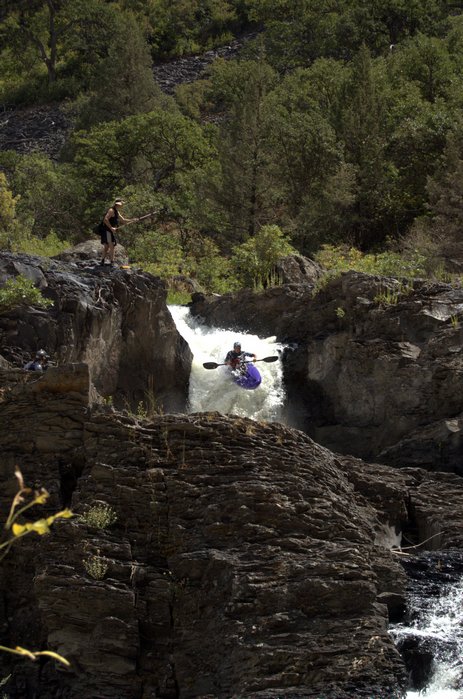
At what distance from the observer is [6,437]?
56.3ft

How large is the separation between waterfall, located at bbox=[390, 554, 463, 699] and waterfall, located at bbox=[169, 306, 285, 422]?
9022 millimetres

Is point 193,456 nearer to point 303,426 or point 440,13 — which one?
point 303,426

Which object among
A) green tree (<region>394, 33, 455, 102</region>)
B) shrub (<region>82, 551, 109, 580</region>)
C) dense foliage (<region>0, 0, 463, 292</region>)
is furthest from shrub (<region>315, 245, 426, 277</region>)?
green tree (<region>394, 33, 455, 102</region>)

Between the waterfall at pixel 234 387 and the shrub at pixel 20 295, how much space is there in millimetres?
4909

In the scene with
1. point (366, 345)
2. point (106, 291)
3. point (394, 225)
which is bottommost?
point (394, 225)

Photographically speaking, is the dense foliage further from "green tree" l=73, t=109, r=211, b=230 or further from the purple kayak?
the purple kayak

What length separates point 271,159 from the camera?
40.8 meters

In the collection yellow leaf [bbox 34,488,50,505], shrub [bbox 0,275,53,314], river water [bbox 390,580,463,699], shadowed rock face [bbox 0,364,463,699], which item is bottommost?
river water [bbox 390,580,463,699]

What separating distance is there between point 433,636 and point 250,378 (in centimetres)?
1083

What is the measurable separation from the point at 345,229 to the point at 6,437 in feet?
83.8

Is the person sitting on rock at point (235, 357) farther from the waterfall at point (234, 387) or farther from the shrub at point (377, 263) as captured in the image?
the shrub at point (377, 263)

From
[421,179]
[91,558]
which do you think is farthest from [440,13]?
[91,558]

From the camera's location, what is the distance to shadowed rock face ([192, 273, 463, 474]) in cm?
2331

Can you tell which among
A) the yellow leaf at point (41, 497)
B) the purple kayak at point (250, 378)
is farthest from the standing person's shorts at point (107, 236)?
the yellow leaf at point (41, 497)
